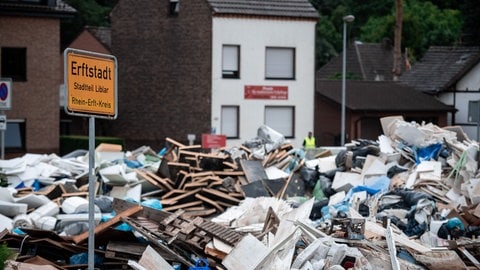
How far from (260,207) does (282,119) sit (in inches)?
1202

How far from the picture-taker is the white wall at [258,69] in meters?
47.2

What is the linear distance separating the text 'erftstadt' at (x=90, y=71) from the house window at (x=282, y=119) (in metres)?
36.9

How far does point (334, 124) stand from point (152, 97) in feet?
34.1

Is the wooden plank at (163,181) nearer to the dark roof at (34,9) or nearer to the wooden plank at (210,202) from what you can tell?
the wooden plank at (210,202)

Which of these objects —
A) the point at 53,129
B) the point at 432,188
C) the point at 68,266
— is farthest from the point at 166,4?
the point at 68,266

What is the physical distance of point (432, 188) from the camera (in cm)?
1972

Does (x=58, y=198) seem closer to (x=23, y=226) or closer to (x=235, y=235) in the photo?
(x=23, y=226)

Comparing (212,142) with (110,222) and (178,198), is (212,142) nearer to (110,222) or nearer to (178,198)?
(178,198)

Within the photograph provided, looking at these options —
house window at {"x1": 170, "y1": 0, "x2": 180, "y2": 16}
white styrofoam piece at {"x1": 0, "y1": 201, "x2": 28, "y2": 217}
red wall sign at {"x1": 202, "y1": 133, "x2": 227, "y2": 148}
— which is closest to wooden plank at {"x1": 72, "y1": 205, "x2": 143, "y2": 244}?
white styrofoam piece at {"x1": 0, "y1": 201, "x2": 28, "y2": 217}

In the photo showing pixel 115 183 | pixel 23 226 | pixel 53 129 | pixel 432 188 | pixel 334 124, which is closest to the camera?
pixel 23 226

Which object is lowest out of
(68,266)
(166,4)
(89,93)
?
(68,266)

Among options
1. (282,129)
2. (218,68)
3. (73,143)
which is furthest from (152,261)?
Result: (282,129)

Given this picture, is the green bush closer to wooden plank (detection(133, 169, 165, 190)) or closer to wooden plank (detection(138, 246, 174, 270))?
wooden plank (detection(133, 169, 165, 190))

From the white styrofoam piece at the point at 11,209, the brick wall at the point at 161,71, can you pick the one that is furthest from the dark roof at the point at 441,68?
the white styrofoam piece at the point at 11,209
